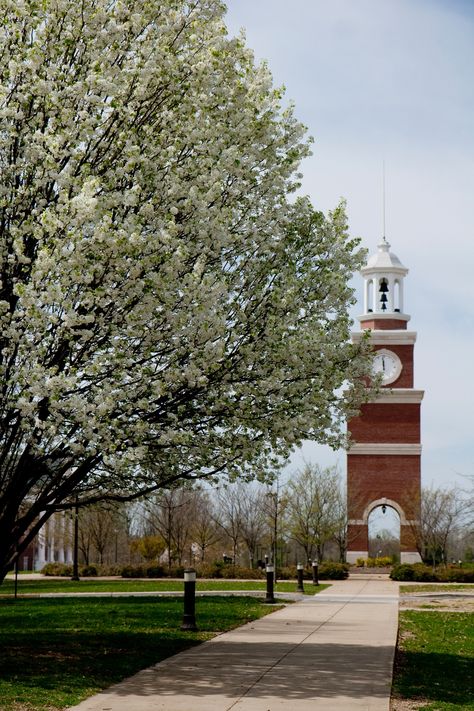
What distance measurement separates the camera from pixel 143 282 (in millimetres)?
12109

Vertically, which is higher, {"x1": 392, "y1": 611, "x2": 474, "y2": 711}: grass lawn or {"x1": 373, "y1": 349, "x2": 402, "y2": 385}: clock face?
{"x1": 373, "y1": 349, "x2": 402, "y2": 385}: clock face

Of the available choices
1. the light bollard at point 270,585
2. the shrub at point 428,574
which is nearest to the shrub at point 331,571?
the shrub at point 428,574

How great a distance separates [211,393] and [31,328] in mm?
3061

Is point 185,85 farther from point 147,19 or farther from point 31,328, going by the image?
point 31,328

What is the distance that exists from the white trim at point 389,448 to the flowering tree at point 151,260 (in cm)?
4168

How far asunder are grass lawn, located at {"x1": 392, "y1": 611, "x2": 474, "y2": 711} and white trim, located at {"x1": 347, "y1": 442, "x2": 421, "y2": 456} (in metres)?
33.3

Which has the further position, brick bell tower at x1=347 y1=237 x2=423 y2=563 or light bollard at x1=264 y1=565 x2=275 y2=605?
brick bell tower at x1=347 y1=237 x2=423 y2=563

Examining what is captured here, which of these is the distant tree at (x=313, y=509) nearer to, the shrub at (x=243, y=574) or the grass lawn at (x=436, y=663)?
the shrub at (x=243, y=574)

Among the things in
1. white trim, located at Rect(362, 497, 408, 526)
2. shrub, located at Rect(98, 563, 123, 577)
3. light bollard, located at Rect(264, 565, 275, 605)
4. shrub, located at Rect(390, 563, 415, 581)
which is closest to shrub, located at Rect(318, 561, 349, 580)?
shrub, located at Rect(390, 563, 415, 581)

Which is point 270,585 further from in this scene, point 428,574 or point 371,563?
point 371,563

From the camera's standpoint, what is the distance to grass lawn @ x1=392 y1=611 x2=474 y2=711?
37.3 ft

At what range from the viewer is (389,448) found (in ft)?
185

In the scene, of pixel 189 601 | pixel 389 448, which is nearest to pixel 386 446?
pixel 389 448

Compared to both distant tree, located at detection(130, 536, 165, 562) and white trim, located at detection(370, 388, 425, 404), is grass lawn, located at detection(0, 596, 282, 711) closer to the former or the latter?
white trim, located at detection(370, 388, 425, 404)
